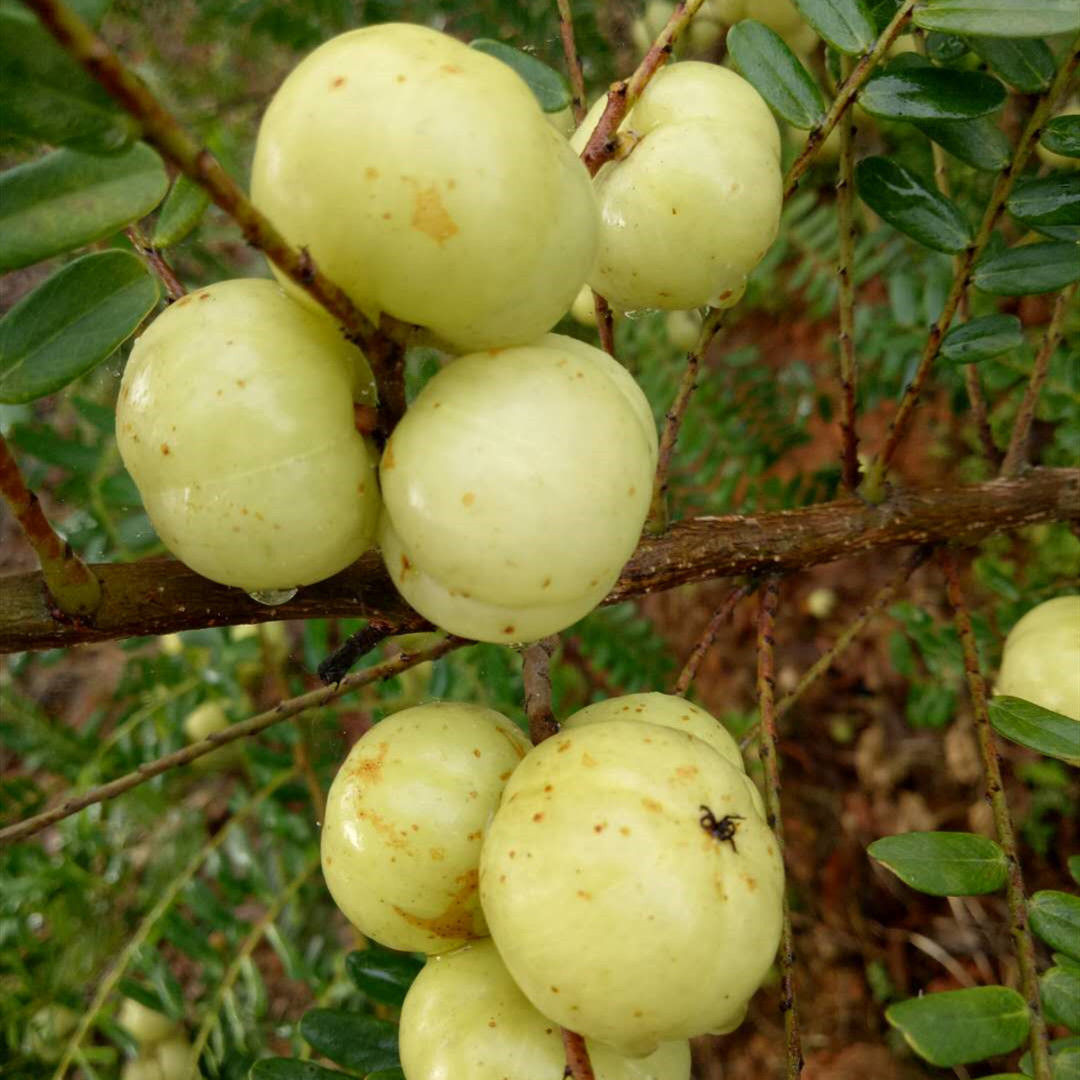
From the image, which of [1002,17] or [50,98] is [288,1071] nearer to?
[50,98]

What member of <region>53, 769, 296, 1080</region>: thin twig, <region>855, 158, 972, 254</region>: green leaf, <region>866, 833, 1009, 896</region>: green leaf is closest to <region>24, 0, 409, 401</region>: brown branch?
<region>866, 833, 1009, 896</region>: green leaf

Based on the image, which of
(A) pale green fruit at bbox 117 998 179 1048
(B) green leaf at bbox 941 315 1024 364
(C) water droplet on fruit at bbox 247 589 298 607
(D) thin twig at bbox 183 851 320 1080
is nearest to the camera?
(C) water droplet on fruit at bbox 247 589 298 607

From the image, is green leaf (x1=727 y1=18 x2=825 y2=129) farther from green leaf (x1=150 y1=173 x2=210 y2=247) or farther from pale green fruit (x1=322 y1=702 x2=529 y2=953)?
pale green fruit (x1=322 y1=702 x2=529 y2=953)

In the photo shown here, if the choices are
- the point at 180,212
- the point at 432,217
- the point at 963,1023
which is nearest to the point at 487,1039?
the point at 963,1023

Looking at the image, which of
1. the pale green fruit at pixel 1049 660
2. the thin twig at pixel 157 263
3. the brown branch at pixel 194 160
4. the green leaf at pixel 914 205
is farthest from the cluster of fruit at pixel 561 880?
the green leaf at pixel 914 205

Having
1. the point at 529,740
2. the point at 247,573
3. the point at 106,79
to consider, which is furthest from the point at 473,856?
the point at 106,79

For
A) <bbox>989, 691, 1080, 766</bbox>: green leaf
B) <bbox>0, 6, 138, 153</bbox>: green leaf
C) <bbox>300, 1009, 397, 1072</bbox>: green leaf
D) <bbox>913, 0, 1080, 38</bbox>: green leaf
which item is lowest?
<bbox>300, 1009, 397, 1072</bbox>: green leaf
